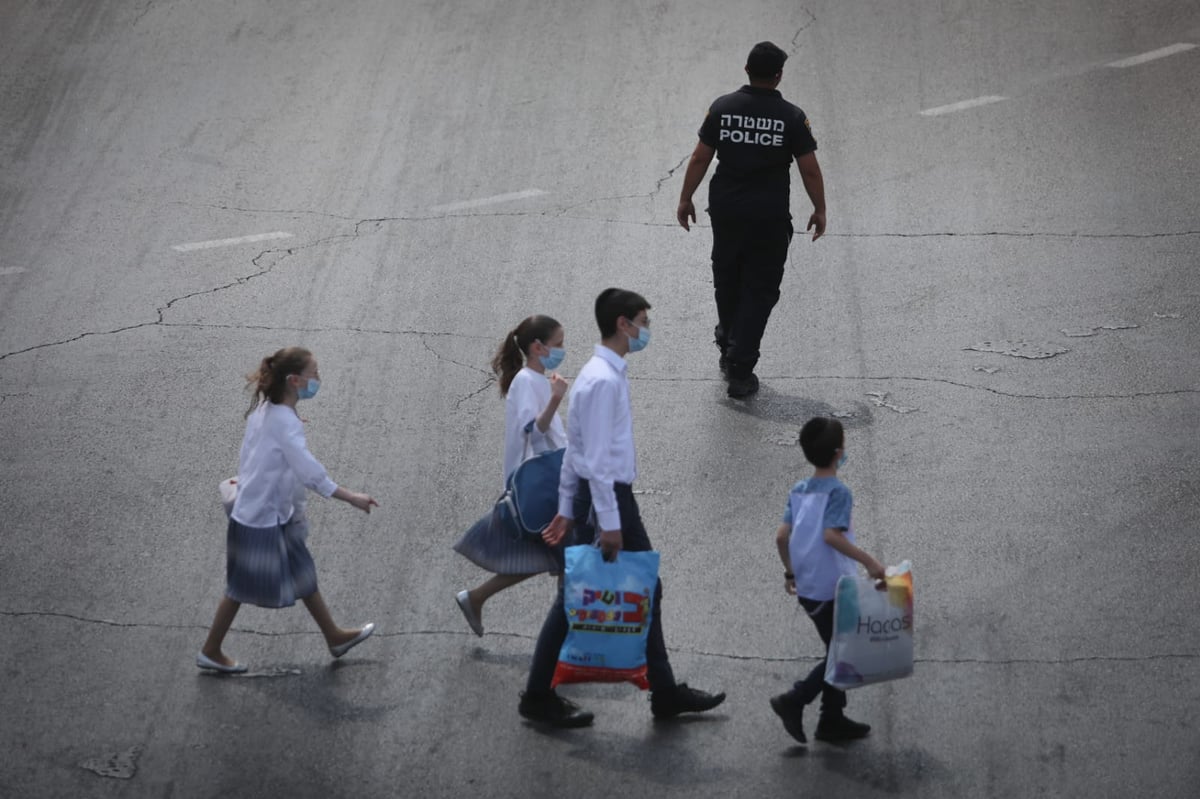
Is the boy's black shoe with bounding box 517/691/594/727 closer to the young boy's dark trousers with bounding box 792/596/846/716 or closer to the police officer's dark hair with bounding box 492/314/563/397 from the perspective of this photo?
the young boy's dark trousers with bounding box 792/596/846/716

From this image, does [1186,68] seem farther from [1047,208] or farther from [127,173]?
[127,173]

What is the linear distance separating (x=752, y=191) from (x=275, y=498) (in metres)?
3.69

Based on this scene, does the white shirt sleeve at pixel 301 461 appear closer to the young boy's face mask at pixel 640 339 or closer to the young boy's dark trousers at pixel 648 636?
the young boy's dark trousers at pixel 648 636

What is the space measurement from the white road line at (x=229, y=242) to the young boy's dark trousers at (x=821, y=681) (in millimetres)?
6567

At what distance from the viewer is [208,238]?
11273 millimetres

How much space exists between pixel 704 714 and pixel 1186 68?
29.3 ft

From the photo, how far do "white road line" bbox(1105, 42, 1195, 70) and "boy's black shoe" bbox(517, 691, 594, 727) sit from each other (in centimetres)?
905

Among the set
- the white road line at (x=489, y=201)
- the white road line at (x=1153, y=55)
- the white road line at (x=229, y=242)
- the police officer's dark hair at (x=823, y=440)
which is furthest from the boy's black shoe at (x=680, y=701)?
the white road line at (x=1153, y=55)

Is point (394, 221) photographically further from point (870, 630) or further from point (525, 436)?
point (870, 630)

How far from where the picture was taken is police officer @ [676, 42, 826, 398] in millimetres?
8570

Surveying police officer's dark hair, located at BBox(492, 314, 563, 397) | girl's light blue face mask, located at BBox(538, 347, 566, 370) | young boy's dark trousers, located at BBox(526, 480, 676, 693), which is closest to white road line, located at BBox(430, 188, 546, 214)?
police officer's dark hair, located at BBox(492, 314, 563, 397)

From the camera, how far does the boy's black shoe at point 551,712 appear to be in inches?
244

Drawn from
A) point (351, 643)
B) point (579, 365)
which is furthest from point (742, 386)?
point (351, 643)

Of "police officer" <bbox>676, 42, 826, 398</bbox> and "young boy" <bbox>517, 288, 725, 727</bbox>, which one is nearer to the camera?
"young boy" <bbox>517, 288, 725, 727</bbox>
